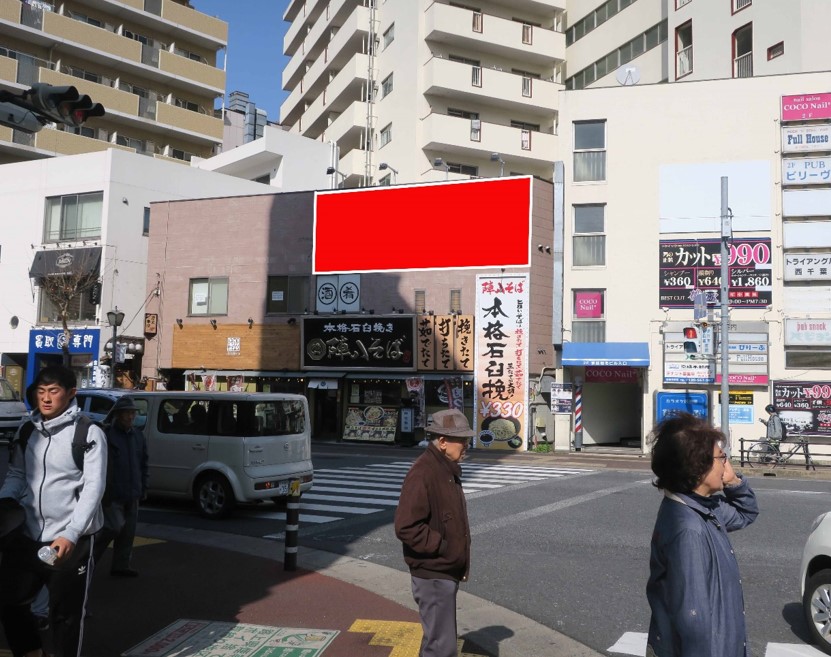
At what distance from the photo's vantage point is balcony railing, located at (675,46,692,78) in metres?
35.2

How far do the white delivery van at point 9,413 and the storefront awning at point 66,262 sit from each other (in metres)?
11.0

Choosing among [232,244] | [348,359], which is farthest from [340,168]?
[348,359]

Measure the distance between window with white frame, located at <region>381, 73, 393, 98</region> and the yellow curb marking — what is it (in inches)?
1443

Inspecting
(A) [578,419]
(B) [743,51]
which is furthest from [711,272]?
(B) [743,51]

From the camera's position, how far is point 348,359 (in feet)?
98.2

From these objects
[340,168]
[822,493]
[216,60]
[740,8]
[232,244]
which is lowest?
[822,493]

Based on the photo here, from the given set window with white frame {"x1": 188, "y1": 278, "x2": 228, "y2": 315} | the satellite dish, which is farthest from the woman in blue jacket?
window with white frame {"x1": 188, "y1": 278, "x2": 228, "y2": 315}

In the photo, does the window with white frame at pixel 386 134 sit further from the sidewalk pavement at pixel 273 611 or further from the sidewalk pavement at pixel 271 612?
the sidewalk pavement at pixel 273 611

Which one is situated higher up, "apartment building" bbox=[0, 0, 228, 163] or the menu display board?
"apartment building" bbox=[0, 0, 228, 163]

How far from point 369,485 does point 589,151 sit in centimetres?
1673

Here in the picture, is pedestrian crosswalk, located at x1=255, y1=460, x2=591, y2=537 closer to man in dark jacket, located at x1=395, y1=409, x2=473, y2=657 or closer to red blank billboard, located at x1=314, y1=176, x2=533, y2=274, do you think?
man in dark jacket, located at x1=395, y1=409, x2=473, y2=657

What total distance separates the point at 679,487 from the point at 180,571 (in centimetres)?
647

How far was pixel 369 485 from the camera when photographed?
641 inches

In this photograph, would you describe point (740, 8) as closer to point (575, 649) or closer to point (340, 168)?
point (340, 168)
